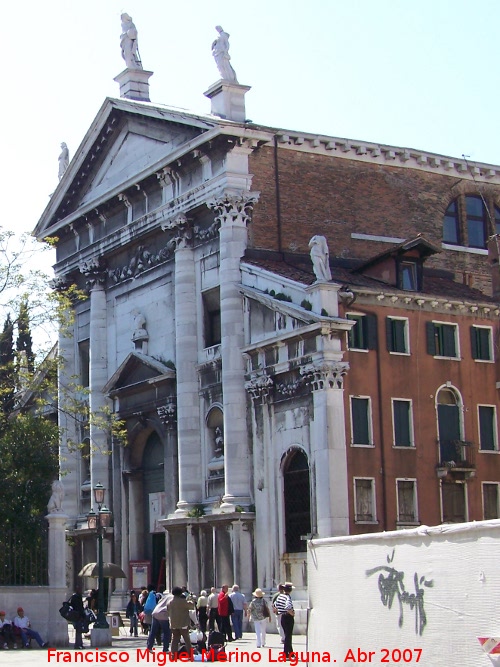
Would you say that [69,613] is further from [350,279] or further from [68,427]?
[68,427]

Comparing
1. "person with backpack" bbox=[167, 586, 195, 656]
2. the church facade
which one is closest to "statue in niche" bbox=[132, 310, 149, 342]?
the church facade

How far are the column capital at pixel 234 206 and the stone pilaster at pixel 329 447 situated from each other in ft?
19.8

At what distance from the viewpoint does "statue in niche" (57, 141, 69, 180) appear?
47688 millimetres

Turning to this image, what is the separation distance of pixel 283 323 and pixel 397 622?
18913 millimetres

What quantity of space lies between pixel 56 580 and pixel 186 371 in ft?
29.9

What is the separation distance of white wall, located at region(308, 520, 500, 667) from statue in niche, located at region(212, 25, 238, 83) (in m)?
22.9

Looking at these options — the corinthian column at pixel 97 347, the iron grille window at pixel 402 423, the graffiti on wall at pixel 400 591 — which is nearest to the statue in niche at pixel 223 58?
the corinthian column at pixel 97 347

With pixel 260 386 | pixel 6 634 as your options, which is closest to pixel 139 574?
pixel 260 386

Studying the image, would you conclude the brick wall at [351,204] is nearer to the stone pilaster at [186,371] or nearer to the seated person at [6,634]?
the stone pilaster at [186,371]

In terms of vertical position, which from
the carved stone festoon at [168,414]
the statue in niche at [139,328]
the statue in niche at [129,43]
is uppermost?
the statue in niche at [129,43]

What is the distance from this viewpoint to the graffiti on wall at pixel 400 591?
15.3 metres

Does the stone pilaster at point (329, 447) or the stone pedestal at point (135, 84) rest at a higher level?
the stone pedestal at point (135, 84)

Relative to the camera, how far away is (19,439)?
3453 centimetres

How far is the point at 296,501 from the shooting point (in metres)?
33.7
